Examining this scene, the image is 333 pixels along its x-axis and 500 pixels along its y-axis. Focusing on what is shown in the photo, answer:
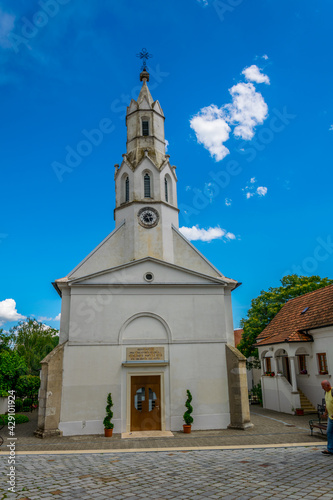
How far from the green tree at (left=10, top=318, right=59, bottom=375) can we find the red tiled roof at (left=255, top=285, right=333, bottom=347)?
107 ft

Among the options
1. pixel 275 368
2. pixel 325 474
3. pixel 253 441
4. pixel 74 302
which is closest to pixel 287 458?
pixel 325 474

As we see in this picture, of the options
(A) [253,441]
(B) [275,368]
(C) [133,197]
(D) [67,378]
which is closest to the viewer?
(A) [253,441]

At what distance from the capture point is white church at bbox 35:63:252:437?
17219 mm

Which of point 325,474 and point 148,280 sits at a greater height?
point 148,280

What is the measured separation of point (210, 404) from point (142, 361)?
4.04 metres

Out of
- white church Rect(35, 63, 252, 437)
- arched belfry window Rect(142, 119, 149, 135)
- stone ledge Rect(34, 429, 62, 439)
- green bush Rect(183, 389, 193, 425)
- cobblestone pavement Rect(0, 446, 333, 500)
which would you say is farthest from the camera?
arched belfry window Rect(142, 119, 149, 135)

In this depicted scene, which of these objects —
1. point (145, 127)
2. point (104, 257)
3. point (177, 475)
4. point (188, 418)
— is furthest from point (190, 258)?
point (177, 475)

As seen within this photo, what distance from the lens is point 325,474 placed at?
9078mm

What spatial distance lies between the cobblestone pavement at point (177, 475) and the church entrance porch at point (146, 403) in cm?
486

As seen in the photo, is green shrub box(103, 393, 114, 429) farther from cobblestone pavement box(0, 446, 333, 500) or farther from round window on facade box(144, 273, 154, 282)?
round window on facade box(144, 273, 154, 282)

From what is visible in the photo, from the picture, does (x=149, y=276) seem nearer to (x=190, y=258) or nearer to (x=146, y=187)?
(x=190, y=258)

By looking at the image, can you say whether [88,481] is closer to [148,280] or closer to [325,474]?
[325,474]

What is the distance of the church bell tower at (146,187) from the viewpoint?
21375 mm

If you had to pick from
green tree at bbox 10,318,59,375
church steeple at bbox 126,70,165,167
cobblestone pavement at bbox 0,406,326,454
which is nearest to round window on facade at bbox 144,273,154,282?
cobblestone pavement at bbox 0,406,326,454
